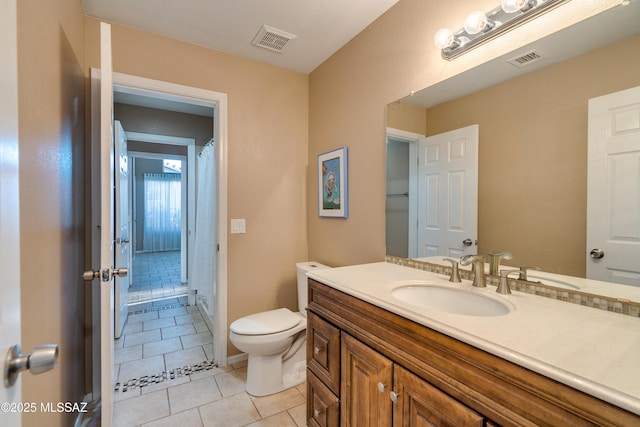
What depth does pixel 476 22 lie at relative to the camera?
121cm

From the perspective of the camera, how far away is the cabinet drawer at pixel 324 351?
48.4 inches

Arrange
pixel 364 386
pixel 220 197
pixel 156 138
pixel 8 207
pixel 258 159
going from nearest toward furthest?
pixel 8 207 → pixel 364 386 → pixel 220 197 → pixel 258 159 → pixel 156 138

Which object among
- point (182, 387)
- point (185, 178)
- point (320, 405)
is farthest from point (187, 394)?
point (185, 178)

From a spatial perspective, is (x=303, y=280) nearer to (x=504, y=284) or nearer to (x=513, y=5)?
(x=504, y=284)

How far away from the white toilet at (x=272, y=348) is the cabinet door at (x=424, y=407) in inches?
40.8

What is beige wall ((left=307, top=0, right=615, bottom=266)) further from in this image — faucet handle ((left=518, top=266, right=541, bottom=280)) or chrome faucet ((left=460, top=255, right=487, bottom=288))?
faucet handle ((left=518, top=266, right=541, bottom=280))

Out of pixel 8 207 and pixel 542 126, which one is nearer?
pixel 8 207

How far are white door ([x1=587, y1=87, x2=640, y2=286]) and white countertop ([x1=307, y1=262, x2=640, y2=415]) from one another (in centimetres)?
17

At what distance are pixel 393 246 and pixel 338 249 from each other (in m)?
0.56

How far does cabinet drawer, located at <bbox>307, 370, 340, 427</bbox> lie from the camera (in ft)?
4.02

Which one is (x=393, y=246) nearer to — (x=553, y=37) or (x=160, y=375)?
(x=553, y=37)

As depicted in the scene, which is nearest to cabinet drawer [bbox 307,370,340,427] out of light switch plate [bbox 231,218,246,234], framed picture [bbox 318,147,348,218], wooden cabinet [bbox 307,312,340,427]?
wooden cabinet [bbox 307,312,340,427]

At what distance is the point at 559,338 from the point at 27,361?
1161mm

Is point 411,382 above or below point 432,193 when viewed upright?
below
